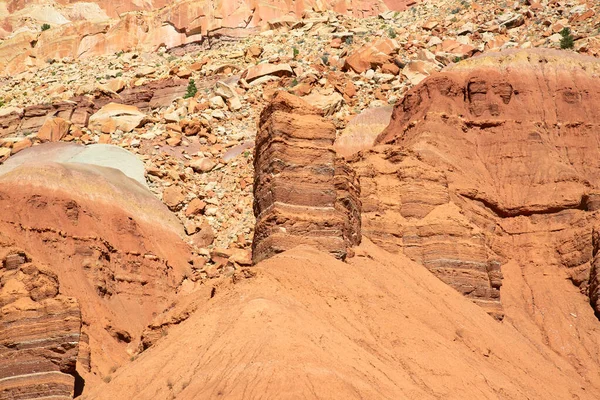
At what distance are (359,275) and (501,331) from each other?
21.6ft

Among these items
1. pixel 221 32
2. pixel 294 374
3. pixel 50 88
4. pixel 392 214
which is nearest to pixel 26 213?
pixel 392 214

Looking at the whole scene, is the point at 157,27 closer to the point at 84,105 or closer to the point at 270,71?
the point at 270,71

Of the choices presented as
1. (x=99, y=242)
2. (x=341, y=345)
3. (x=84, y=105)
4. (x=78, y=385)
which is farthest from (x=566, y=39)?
(x=341, y=345)

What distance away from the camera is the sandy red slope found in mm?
21266

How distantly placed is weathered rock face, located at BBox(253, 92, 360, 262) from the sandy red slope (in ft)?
3.59

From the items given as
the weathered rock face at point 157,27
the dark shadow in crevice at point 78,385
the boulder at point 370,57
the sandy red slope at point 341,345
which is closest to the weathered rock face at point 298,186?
the sandy red slope at point 341,345

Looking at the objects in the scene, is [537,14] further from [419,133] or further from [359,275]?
[359,275]

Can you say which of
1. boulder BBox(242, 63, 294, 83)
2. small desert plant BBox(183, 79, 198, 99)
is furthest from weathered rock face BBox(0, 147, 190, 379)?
boulder BBox(242, 63, 294, 83)

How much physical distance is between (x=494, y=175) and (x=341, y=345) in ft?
73.6

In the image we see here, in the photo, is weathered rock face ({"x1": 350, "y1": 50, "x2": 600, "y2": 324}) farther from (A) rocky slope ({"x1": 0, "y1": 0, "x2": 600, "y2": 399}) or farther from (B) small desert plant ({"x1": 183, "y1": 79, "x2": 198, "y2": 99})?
(B) small desert plant ({"x1": 183, "y1": 79, "x2": 198, "y2": 99})

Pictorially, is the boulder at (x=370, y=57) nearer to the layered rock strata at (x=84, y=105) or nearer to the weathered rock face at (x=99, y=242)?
the layered rock strata at (x=84, y=105)

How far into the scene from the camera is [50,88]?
90.1m

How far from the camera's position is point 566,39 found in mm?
65688

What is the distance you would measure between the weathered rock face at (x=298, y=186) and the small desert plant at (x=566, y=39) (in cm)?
3457
